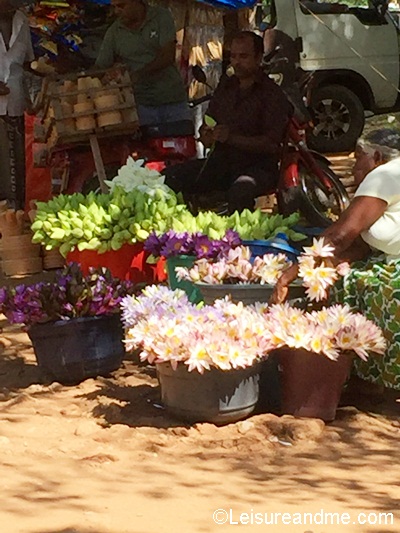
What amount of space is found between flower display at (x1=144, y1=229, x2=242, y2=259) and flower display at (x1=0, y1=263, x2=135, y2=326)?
415 mm

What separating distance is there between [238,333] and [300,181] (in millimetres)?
4230

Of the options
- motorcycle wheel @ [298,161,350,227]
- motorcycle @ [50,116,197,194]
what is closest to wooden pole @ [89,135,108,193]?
motorcycle @ [50,116,197,194]

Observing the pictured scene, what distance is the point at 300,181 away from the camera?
906 cm

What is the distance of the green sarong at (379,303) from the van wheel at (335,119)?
9232 mm

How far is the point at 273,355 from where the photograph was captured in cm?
→ 536

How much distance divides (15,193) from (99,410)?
592 cm

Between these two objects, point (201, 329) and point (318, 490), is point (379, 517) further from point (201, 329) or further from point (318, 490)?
point (201, 329)

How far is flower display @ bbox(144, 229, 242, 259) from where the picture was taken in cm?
596

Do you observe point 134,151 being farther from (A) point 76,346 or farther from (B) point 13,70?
(A) point 76,346

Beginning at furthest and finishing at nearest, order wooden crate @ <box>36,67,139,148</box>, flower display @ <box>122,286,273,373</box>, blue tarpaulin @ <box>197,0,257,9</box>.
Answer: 1. blue tarpaulin @ <box>197,0,257,9</box>
2. wooden crate @ <box>36,67,139,148</box>
3. flower display @ <box>122,286,273,373</box>

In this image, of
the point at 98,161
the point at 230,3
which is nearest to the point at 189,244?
the point at 98,161

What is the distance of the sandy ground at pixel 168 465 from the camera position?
153 inches

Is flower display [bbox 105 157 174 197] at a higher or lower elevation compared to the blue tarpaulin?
lower

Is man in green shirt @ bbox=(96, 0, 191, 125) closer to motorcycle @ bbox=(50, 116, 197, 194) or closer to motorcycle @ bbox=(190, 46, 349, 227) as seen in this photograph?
motorcycle @ bbox=(50, 116, 197, 194)
